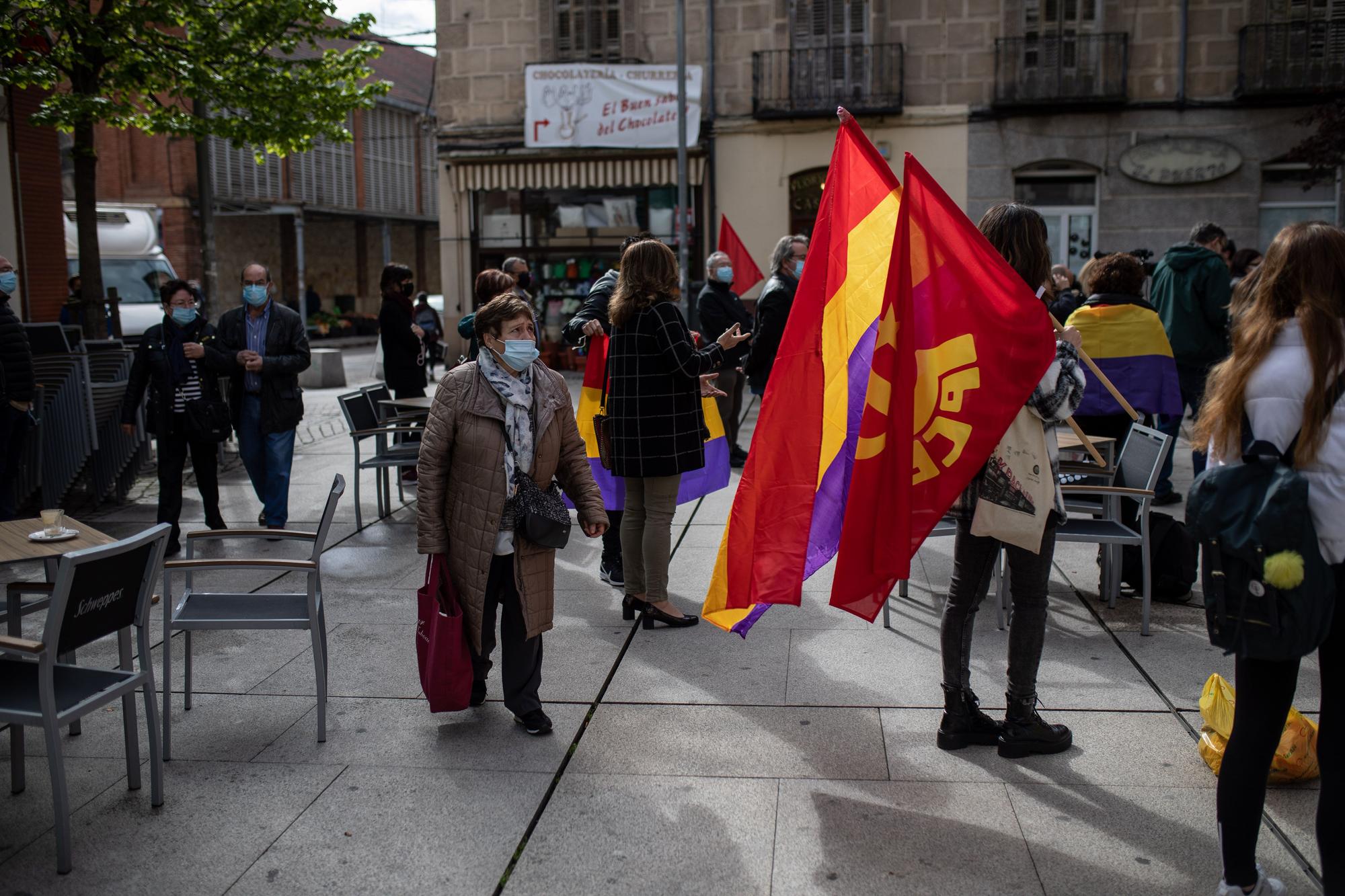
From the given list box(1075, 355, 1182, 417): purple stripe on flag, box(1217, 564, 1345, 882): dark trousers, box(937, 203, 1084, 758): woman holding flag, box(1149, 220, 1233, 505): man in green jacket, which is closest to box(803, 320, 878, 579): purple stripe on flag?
box(937, 203, 1084, 758): woman holding flag

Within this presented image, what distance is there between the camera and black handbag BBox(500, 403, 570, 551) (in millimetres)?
4430

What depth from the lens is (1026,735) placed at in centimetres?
423

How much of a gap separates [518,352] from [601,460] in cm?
Result: 202

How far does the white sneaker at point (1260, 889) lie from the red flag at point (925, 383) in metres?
1.32

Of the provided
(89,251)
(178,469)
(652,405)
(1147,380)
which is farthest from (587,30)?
(652,405)

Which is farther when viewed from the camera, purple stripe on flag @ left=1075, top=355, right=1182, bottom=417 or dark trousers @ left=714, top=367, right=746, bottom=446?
dark trousers @ left=714, top=367, right=746, bottom=446

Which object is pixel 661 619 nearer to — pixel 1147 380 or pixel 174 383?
pixel 1147 380

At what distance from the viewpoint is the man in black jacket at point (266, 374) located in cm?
778

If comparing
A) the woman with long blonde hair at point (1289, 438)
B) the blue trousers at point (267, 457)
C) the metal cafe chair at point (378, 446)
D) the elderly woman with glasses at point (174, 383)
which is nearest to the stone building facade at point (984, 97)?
the metal cafe chair at point (378, 446)

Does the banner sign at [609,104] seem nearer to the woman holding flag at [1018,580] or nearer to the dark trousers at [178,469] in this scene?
the dark trousers at [178,469]

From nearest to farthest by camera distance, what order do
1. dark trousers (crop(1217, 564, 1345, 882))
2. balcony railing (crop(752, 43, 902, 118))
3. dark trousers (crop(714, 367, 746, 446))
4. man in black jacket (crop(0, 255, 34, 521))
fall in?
dark trousers (crop(1217, 564, 1345, 882)) < man in black jacket (crop(0, 255, 34, 521)) < dark trousers (crop(714, 367, 746, 446)) < balcony railing (crop(752, 43, 902, 118))

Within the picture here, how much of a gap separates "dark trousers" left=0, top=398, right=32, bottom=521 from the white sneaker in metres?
7.00

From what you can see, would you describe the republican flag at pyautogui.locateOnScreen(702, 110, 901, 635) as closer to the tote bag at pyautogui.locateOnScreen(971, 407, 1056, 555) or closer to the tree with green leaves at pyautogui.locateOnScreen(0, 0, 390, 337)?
the tote bag at pyautogui.locateOnScreen(971, 407, 1056, 555)

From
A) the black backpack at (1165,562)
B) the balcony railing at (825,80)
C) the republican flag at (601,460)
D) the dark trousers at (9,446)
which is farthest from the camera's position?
the balcony railing at (825,80)
